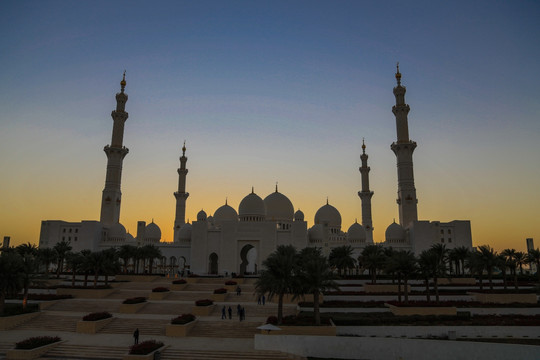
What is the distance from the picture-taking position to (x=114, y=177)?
53156mm

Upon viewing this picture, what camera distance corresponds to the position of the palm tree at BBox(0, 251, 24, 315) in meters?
23.0

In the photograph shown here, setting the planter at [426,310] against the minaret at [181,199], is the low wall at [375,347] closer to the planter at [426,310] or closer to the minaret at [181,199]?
the planter at [426,310]

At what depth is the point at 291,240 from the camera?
48031 mm

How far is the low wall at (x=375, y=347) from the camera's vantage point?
1853 cm

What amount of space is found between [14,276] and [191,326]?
1080cm

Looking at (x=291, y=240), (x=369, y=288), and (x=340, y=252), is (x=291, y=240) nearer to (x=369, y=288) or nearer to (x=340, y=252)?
(x=340, y=252)

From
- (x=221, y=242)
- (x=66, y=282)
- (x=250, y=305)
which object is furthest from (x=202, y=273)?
(x=250, y=305)

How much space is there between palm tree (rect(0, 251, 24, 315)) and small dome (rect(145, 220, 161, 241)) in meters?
37.4

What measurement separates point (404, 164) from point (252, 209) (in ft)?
66.6

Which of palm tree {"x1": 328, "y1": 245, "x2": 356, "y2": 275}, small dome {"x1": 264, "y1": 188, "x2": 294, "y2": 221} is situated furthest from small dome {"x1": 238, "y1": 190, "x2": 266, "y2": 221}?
palm tree {"x1": 328, "y1": 245, "x2": 356, "y2": 275}

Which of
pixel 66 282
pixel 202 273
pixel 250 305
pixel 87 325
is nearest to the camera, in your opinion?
pixel 87 325

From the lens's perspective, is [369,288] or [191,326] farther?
[369,288]

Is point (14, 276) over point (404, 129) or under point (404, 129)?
under

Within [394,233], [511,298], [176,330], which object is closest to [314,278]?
[176,330]
